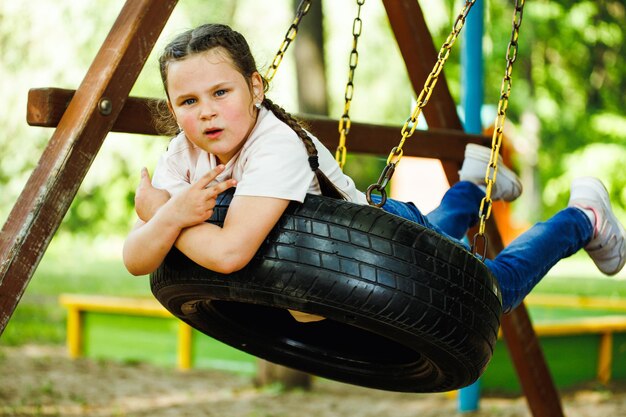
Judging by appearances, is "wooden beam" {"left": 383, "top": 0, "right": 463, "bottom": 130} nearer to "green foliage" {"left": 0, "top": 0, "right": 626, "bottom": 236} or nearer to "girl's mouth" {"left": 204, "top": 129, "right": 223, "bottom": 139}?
"girl's mouth" {"left": 204, "top": 129, "right": 223, "bottom": 139}

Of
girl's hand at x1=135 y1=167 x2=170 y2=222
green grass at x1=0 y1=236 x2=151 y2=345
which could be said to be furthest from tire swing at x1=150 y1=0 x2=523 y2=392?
green grass at x1=0 y1=236 x2=151 y2=345

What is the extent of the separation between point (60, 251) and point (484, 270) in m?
17.3

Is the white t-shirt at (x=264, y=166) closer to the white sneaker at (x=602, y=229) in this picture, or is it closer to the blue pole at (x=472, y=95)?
the white sneaker at (x=602, y=229)

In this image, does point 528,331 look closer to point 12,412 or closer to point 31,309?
point 12,412

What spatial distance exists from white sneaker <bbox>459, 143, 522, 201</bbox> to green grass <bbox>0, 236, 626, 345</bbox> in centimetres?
525

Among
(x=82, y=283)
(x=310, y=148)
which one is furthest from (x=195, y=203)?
(x=82, y=283)

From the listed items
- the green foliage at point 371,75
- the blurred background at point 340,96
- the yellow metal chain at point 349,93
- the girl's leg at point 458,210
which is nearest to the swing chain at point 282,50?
the yellow metal chain at point 349,93

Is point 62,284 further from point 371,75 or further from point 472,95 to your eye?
point 371,75

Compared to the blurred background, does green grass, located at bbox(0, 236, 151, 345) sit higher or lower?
lower

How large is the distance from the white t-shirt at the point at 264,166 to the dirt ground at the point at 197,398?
3014mm

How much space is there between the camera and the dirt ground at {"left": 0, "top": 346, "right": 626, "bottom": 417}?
5.08 metres

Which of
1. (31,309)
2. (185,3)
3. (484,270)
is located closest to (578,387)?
(484,270)

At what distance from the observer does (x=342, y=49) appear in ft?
65.7

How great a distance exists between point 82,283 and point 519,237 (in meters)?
9.99
